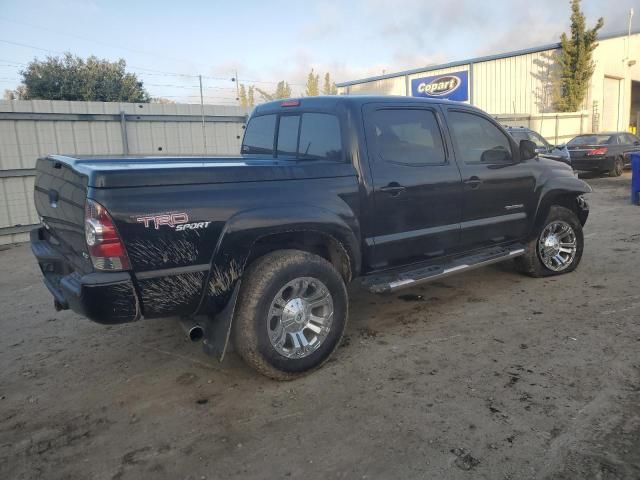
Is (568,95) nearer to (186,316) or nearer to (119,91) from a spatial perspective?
(119,91)

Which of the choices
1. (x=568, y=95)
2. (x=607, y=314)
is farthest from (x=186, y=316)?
(x=568, y=95)

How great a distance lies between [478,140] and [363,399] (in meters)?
2.87

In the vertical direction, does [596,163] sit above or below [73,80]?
below

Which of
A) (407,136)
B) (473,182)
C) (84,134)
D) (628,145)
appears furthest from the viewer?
(628,145)

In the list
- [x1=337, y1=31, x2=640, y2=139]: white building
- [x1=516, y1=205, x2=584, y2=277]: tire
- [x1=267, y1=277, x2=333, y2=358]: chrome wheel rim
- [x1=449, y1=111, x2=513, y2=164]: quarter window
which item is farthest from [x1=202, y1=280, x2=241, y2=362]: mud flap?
[x1=337, y1=31, x2=640, y2=139]: white building

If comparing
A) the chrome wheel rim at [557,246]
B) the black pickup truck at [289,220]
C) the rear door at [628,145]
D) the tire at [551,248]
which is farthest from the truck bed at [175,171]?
the rear door at [628,145]

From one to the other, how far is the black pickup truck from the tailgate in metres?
0.02

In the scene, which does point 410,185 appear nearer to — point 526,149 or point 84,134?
point 526,149

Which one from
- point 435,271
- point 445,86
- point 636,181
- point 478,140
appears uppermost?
point 445,86

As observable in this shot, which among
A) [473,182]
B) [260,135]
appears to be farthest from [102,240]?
[473,182]

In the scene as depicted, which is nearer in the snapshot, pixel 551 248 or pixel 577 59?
pixel 551 248

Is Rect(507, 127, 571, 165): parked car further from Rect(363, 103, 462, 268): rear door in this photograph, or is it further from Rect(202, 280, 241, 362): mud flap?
Rect(202, 280, 241, 362): mud flap

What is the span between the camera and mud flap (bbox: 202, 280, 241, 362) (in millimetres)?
3330

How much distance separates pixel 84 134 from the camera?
32.8 feet
